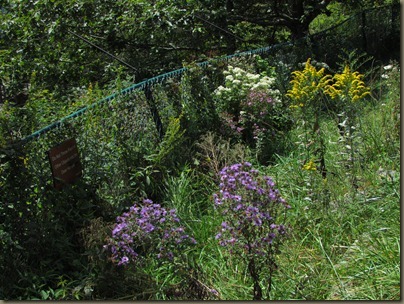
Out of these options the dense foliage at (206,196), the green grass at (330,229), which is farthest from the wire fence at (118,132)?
the green grass at (330,229)

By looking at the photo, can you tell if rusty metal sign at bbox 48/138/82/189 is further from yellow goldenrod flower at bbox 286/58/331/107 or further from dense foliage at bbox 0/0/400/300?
yellow goldenrod flower at bbox 286/58/331/107

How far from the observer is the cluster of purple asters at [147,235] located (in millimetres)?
3354

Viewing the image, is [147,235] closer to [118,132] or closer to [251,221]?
[251,221]

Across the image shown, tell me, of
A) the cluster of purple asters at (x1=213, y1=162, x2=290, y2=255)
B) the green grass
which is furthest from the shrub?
the green grass

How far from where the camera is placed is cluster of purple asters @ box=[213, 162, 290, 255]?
301 centimetres

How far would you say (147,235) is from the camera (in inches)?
132

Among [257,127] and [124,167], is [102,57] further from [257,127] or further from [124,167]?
[124,167]

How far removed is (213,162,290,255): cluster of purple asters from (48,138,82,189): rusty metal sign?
1.41m

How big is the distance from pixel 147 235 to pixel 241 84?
147 inches

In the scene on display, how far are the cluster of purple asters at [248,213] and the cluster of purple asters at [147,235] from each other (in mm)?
378

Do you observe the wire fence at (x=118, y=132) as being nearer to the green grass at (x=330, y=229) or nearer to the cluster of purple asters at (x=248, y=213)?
the green grass at (x=330, y=229)

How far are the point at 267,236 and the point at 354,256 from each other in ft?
2.47

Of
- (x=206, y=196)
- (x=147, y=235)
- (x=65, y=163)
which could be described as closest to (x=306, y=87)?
(x=206, y=196)

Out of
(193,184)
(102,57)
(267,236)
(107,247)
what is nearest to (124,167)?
(193,184)
